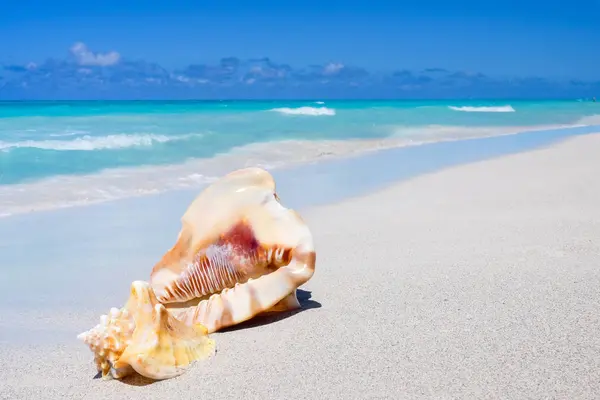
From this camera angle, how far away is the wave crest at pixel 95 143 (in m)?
12.0

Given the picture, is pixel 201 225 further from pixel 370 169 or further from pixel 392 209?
pixel 370 169

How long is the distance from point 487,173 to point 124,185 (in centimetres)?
392

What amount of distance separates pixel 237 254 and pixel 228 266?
62 mm

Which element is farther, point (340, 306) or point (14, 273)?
point (14, 273)

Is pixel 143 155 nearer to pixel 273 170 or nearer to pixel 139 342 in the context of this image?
pixel 273 170

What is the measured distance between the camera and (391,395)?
197cm

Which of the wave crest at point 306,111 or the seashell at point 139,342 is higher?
the seashell at point 139,342

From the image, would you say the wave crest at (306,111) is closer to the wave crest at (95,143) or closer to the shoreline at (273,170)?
the wave crest at (95,143)

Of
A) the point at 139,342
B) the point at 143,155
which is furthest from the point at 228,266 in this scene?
the point at 143,155

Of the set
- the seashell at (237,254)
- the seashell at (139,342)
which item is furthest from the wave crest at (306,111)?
the seashell at (139,342)

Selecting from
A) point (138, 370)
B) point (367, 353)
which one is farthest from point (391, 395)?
point (138, 370)

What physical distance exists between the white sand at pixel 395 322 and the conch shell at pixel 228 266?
0.31 feet

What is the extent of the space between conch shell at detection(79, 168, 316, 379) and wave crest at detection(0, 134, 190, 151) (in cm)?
949

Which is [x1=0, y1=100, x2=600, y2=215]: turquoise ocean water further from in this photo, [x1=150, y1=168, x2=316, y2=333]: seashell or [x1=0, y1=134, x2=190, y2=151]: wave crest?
[x1=150, y1=168, x2=316, y2=333]: seashell
